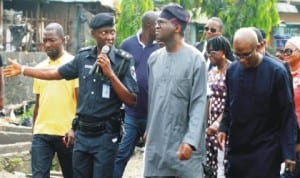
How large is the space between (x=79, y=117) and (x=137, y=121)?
1.26 meters

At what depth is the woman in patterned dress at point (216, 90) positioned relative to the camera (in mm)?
7500

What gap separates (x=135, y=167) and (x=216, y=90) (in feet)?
13.4

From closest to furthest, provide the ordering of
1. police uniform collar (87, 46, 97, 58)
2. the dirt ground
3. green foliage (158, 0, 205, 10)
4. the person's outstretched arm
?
police uniform collar (87, 46, 97, 58), the person's outstretched arm, the dirt ground, green foliage (158, 0, 205, 10)

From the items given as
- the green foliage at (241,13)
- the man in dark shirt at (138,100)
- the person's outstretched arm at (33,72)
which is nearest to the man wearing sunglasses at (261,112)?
the person's outstretched arm at (33,72)

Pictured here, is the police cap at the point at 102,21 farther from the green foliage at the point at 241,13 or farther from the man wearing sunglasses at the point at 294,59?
the green foliage at the point at 241,13

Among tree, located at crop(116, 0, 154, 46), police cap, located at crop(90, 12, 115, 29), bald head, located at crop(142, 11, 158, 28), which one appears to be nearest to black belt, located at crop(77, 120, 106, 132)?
police cap, located at crop(90, 12, 115, 29)

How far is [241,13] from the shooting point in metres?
17.3

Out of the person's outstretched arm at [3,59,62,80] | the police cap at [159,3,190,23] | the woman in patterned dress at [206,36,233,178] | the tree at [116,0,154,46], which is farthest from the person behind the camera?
the tree at [116,0,154,46]

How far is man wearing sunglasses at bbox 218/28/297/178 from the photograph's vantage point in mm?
5848

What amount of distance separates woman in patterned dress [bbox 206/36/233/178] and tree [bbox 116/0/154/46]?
8.50 metres

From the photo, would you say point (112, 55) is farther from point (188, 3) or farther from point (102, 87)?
point (188, 3)

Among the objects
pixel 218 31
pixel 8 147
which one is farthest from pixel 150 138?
pixel 8 147

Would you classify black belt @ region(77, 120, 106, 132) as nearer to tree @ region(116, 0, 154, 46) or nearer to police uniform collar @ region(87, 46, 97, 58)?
police uniform collar @ region(87, 46, 97, 58)

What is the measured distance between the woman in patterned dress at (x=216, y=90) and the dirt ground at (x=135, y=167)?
10.2 ft
